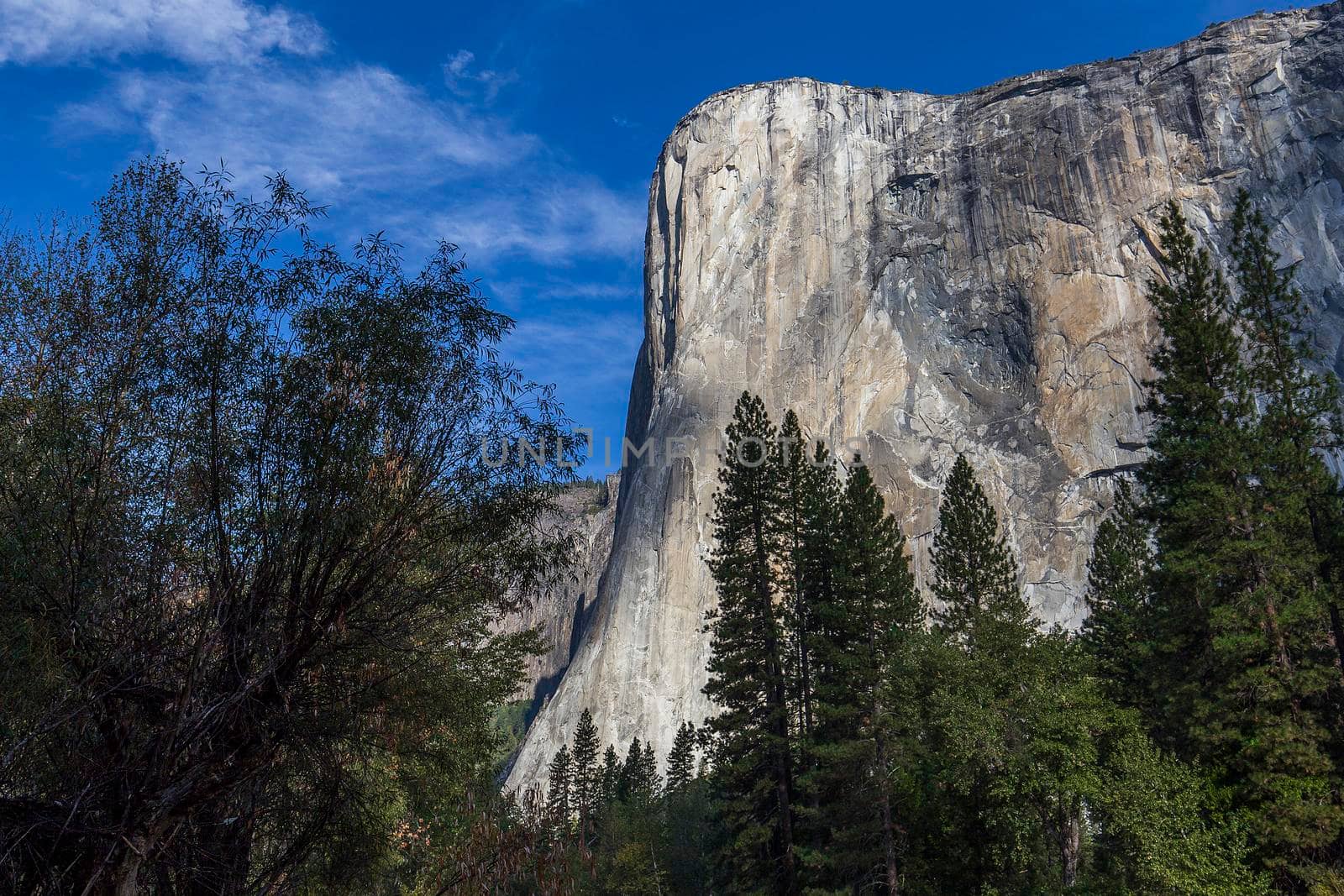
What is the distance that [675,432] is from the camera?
306 feet

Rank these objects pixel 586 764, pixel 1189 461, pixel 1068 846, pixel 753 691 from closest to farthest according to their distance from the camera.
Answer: pixel 1189 461, pixel 1068 846, pixel 753 691, pixel 586 764

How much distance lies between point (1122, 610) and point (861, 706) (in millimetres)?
19567

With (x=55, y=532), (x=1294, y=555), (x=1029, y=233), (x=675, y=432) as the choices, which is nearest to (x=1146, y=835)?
(x=1294, y=555)

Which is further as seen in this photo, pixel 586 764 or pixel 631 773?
pixel 586 764

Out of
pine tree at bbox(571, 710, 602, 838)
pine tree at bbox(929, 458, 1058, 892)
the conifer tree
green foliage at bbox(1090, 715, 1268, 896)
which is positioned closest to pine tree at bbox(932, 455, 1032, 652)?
pine tree at bbox(929, 458, 1058, 892)

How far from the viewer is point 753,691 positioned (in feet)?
101

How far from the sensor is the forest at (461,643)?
971cm

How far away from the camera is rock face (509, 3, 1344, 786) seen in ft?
268

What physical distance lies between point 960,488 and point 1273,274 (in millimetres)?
20386

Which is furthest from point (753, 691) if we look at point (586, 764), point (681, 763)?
point (586, 764)

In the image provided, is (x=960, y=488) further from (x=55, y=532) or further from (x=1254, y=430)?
(x=55, y=532)

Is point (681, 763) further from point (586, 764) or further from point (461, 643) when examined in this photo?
point (461, 643)

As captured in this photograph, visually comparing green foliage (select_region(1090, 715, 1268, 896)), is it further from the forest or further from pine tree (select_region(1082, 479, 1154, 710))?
pine tree (select_region(1082, 479, 1154, 710))

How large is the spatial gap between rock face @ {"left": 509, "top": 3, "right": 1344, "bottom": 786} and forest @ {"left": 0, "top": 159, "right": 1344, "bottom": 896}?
50643mm
